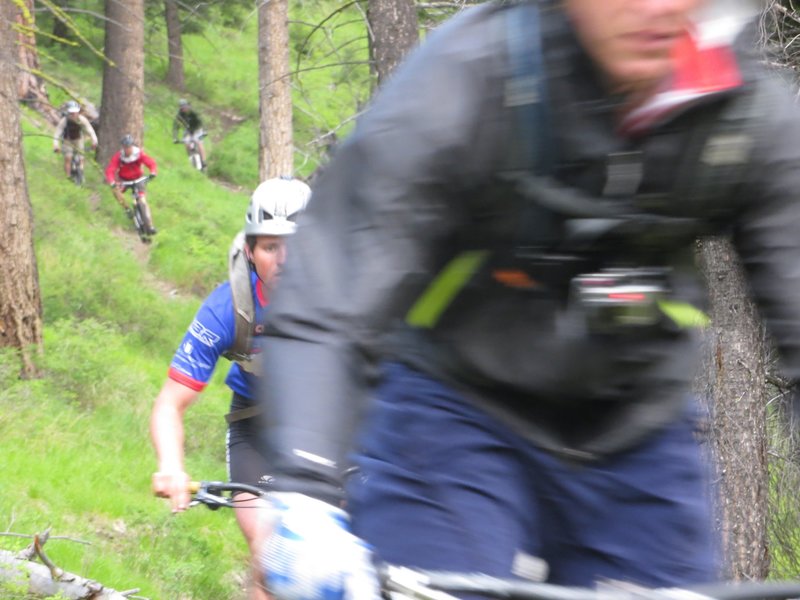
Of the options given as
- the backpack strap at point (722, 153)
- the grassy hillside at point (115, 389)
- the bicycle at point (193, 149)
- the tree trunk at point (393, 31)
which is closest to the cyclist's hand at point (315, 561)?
the backpack strap at point (722, 153)

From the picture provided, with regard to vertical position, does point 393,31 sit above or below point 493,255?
above

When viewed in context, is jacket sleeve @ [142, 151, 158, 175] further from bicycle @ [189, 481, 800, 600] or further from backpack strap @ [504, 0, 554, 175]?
bicycle @ [189, 481, 800, 600]

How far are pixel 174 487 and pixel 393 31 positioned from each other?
249 inches

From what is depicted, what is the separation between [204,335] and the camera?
4766mm

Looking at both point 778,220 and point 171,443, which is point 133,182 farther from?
point 778,220

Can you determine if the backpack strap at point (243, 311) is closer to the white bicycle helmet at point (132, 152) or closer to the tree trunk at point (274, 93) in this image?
the tree trunk at point (274, 93)

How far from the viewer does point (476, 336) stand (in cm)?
203

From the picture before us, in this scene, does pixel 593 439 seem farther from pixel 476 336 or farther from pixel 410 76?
pixel 410 76

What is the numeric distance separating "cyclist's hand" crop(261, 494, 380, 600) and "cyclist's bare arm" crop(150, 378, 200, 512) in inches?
105

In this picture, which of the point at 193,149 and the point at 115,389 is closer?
the point at 115,389

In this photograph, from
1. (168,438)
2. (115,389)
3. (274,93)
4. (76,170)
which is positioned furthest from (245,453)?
(76,170)

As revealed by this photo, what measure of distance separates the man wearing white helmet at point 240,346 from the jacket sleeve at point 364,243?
261cm

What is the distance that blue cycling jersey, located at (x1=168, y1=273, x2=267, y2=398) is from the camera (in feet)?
15.4

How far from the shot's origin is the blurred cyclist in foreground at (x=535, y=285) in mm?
1737
